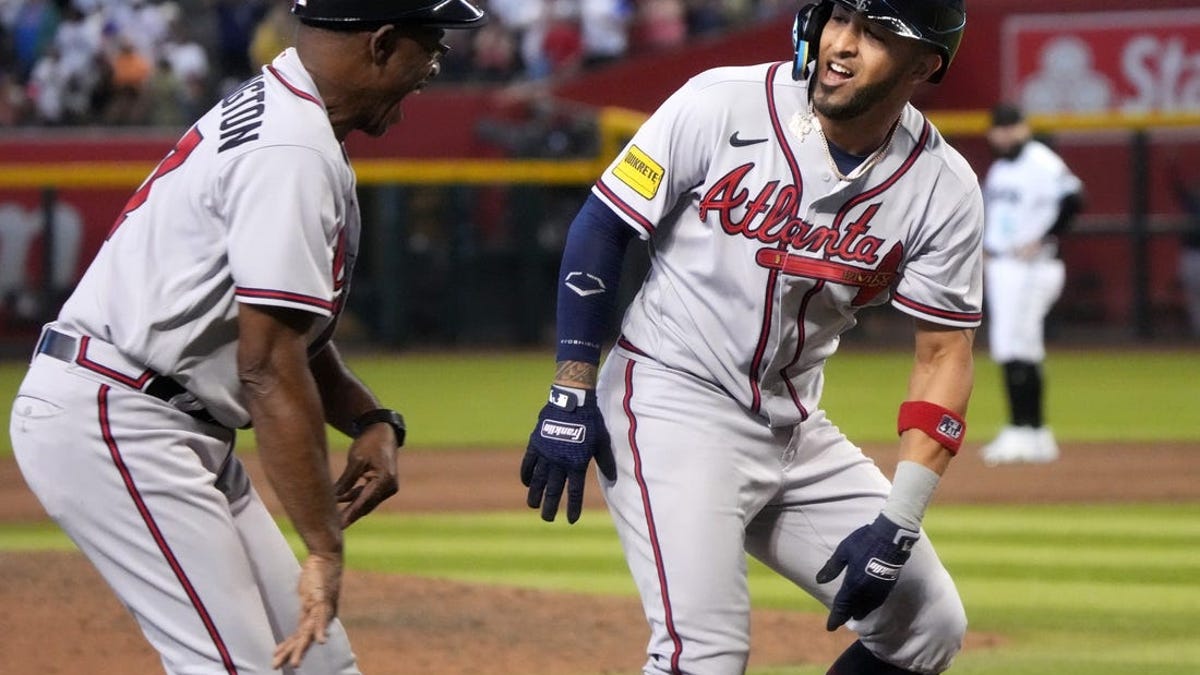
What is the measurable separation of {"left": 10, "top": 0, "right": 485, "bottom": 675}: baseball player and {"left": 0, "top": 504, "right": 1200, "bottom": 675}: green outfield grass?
2.77 m

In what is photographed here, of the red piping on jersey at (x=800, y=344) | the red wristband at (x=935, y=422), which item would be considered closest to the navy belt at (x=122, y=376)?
the red piping on jersey at (x=800, y=344)

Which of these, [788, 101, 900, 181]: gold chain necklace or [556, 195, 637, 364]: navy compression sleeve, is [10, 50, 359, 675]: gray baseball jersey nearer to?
[556, 195, 637, 364]: navy compression sleeve

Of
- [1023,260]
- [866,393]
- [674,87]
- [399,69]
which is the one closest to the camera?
[399,69]

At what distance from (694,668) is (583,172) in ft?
43.9

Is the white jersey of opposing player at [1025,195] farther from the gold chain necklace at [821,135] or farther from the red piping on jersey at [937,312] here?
the gold chain necklace at [821,135]

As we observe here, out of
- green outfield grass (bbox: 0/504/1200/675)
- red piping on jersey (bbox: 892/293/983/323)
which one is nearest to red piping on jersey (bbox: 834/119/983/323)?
red piping on jersey (bbox: 892/293/983/323)

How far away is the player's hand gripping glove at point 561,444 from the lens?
367 centimetres

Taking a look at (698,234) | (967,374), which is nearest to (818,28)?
(698,234)

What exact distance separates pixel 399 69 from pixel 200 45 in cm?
1692

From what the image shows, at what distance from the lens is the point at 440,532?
862 centimetres

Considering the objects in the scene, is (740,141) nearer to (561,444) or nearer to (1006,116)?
(561,444)

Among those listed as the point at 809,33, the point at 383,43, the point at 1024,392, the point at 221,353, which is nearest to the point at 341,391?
the point at 221,353

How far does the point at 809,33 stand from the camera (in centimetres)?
378

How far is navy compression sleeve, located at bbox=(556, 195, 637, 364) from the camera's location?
372 cm
